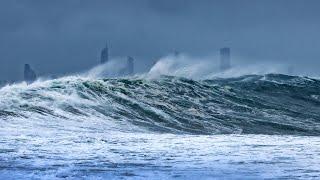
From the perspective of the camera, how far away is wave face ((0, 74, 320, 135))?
22594 mm

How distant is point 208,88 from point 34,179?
24.0 m

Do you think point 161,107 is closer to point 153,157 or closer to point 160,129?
point 160,129

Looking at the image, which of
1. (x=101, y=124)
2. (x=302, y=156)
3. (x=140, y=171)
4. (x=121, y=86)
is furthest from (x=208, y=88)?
(x=140, y=171)

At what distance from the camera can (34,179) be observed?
1054 cm

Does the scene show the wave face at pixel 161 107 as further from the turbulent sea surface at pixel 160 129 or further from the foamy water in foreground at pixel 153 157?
the foamy water in foreground at pixel 153 157

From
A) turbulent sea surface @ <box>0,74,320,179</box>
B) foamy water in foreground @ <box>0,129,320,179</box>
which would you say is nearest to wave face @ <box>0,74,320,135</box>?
turbulent sea surface @ <box>0,74,320,179</box>

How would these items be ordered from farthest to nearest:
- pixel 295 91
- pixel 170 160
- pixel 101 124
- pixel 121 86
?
pixel 295 91 → pixel 121 86 → pixel 101 124 → pixel 170 160

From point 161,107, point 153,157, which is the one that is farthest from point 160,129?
point 153,157

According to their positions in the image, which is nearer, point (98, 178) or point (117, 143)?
point (98, 178)

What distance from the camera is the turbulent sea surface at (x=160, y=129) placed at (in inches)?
461

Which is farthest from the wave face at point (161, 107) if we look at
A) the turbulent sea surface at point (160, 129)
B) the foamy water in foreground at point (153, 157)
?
the foamy water in foreground at point (153, 157)

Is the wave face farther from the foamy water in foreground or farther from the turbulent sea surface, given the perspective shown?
the foamy water in foreground

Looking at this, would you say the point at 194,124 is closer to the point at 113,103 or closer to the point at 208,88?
the point at 113,103

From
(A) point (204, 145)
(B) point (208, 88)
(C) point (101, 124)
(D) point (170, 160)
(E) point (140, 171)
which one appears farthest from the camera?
(B) point (208, 88)
